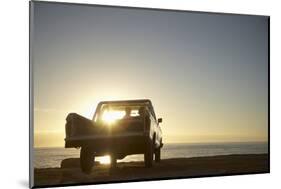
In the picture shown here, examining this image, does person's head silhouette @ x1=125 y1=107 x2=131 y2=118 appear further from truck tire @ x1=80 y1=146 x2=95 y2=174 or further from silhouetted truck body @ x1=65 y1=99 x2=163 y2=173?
truck tire @ x1=80 y1=146 x2=95 y2=174

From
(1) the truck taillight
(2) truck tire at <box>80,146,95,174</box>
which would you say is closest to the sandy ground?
(2) truck tire at <box>80,146,95,174</box>

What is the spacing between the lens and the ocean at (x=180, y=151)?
609 cm

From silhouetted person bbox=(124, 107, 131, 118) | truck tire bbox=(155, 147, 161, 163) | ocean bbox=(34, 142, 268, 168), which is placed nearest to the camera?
ocean bbox=(34, 142, 268, 168)

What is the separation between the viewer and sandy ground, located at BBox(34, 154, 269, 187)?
20.3 ft

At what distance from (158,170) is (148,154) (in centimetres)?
23

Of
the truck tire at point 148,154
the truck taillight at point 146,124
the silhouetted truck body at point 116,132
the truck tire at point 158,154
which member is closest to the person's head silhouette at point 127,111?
the silhouetted truck body at point 116,132

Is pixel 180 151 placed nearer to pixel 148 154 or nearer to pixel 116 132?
pixel 148 154

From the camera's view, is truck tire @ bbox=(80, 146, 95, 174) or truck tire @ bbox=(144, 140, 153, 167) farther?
truck tire @ bbox=(144, 140, 153, 167)

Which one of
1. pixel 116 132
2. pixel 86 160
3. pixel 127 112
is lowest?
pixel 86 160

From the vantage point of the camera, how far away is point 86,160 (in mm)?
6258

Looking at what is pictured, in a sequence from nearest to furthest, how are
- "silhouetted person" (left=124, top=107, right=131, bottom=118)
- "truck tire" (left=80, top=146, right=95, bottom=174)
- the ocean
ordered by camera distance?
the ocean < "truck tire" (left=80, top=146, right=95, bottom=174) < "silhouetted person" (left=124, top=107, right=131, bottom=118)

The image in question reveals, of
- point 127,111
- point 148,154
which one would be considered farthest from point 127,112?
point 148,154

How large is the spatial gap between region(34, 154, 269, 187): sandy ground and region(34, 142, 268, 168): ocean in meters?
0.05
